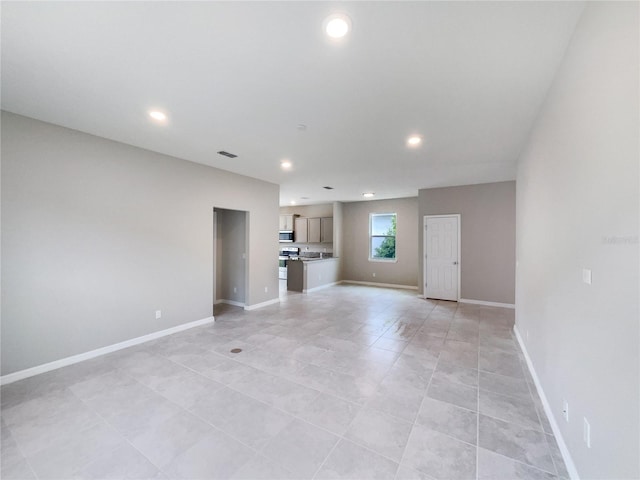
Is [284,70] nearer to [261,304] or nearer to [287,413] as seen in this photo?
[287,413]

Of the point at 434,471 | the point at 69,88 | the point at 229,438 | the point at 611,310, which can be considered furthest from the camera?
the point at 69,88

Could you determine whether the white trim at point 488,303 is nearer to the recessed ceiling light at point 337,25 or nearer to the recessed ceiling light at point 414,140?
the recessed ceiling light at point 414,140

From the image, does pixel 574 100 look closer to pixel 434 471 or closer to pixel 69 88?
pixel 434 471

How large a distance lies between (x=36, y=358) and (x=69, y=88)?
2910 millimetres

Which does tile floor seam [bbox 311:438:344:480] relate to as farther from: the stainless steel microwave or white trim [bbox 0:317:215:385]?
the stainless steel microwave

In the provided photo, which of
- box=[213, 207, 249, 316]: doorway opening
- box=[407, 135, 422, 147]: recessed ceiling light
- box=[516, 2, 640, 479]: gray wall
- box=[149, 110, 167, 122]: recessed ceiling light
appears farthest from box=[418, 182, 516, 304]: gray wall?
box=[149, 110, 167, 122]: recessed ceiling light

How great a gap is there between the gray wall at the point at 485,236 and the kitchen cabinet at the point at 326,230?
365cm

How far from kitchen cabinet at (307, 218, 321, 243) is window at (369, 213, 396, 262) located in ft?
6.00

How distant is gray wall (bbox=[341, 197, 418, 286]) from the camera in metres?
8.27

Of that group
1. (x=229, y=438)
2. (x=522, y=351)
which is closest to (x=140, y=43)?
(x=229, y=438)

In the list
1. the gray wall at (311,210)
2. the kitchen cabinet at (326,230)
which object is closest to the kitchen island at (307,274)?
the kitchen cabinet at (326,230)

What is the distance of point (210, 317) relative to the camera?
4.87 metres

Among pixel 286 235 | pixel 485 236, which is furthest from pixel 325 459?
pixel 286 235

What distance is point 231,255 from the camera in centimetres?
607
